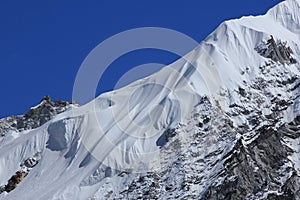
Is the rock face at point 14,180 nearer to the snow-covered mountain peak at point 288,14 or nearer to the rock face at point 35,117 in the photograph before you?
the rock face at point 35,117

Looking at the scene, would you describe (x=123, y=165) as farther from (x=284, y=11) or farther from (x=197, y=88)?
(x=284, y=11)

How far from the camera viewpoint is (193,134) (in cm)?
11162


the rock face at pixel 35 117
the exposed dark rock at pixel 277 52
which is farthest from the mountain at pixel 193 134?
the rock face at pixel 35 117

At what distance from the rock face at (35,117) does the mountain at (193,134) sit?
1262 centimetres

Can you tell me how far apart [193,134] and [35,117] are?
63692mm

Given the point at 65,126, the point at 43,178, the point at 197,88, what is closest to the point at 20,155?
the point at 65,126

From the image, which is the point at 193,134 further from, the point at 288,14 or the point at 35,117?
the point at 35,117

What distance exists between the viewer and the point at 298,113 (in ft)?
371

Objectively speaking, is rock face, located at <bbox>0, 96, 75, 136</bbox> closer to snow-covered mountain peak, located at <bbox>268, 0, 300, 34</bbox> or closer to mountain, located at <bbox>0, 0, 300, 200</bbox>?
mountain, located at <bbox>0, 0, 300, 200</bbox>

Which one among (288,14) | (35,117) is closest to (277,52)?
(288,14)

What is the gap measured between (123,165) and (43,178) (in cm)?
1806

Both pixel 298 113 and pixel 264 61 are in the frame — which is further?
pixel 264 61

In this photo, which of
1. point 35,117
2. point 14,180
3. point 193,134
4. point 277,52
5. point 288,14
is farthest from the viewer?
point 35,117

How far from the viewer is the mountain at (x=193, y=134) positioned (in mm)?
101625
